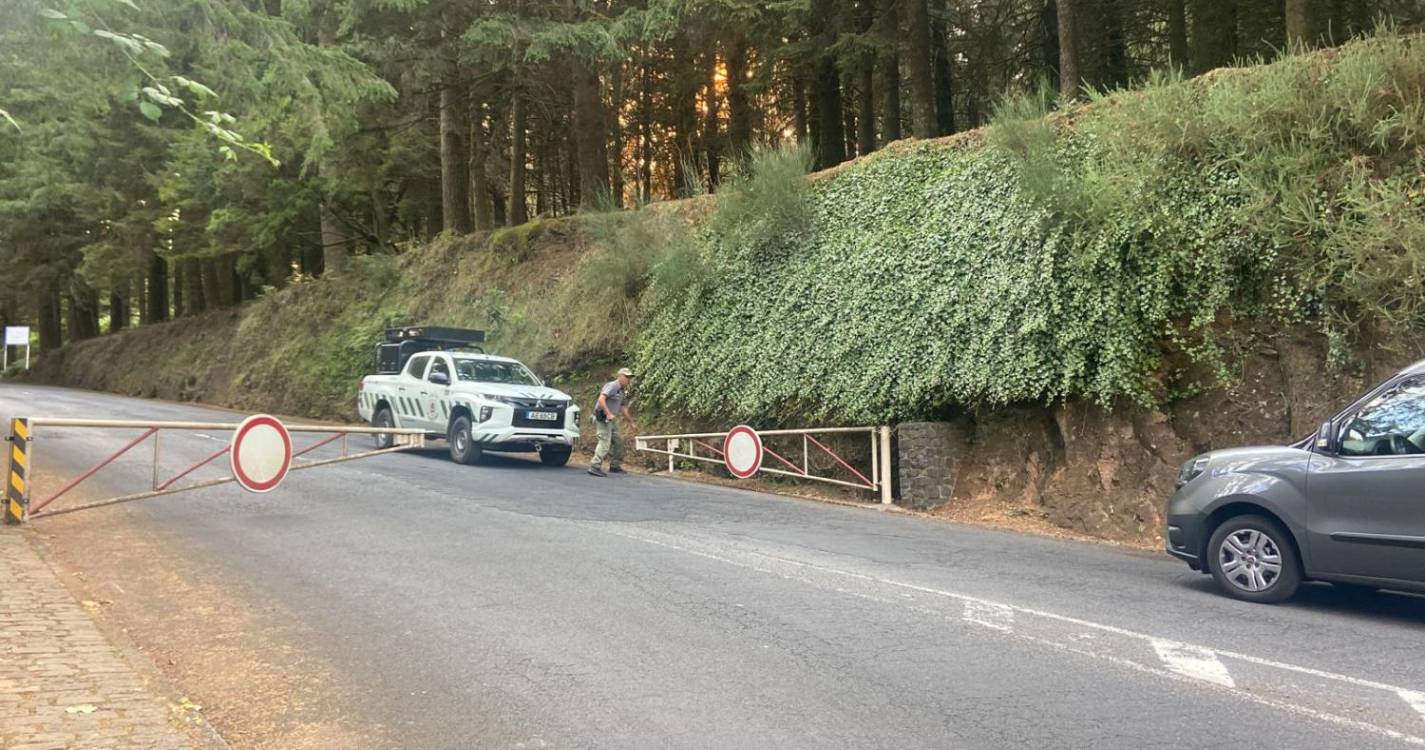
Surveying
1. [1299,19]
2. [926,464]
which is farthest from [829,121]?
[926,464]

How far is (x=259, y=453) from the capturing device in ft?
35.0

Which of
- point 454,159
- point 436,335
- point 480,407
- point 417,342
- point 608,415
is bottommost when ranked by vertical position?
point 608,415

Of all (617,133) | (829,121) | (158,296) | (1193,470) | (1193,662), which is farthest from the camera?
(158,296)

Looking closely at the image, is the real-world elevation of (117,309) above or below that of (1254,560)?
above

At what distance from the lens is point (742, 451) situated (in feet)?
49.5

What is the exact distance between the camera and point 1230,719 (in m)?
4.83

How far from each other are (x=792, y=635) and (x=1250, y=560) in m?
3.93

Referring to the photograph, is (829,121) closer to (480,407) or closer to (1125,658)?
(480,407)

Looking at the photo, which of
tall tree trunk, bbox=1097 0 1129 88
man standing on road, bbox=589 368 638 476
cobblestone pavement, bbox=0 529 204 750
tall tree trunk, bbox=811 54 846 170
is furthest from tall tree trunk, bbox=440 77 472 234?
cobblestone pavement, bbox=0 529 204 750

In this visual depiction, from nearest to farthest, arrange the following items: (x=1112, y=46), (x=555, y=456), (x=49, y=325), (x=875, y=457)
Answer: (x=875, y=457) < (x=555, y=456) < (x=1112, y=46) < (x=49, y=325)

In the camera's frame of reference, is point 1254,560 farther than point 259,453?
No

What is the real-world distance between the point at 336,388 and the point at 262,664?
83.8 feet

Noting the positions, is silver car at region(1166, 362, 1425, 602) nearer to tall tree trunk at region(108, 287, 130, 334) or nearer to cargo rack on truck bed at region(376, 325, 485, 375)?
cargo rack on truck bed at region(376, 325, 485, 375)

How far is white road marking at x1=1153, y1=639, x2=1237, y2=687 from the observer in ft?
18.0
